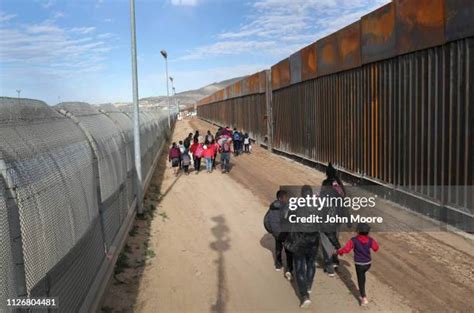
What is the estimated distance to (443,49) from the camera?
30.5ft

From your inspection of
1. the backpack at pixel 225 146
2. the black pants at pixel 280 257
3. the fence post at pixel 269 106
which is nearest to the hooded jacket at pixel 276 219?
the black pants at pixel 280 257

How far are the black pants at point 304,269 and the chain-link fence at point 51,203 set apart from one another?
2.54 meters

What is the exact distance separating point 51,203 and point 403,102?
8845 mm

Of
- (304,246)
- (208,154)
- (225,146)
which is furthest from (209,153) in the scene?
(304,246)

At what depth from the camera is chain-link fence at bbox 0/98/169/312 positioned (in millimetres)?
3322

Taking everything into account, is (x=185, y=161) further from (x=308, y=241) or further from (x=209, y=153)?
(x=308, y=241)

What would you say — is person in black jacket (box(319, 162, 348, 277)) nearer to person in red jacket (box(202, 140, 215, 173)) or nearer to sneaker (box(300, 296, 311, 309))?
sneaker (box(300, 296, 311, 309))

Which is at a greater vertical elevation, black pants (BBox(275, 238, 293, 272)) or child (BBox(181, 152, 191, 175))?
child (BBox(181, 152, 191, 175))

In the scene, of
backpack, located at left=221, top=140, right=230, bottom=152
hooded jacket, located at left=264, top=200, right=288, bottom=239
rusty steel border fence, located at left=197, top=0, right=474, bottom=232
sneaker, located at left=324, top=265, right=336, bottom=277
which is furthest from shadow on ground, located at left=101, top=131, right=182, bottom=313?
rusty steel border fence, located at left=197, top=0, right=474, bottom=232

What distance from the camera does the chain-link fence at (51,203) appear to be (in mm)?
3322

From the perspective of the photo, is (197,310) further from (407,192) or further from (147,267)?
(407,192)

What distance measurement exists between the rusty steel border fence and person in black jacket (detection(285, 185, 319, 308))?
3.78 metres

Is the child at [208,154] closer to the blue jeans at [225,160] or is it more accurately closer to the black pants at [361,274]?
the blue jeans at [225,160]

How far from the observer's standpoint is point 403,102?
1104cm
